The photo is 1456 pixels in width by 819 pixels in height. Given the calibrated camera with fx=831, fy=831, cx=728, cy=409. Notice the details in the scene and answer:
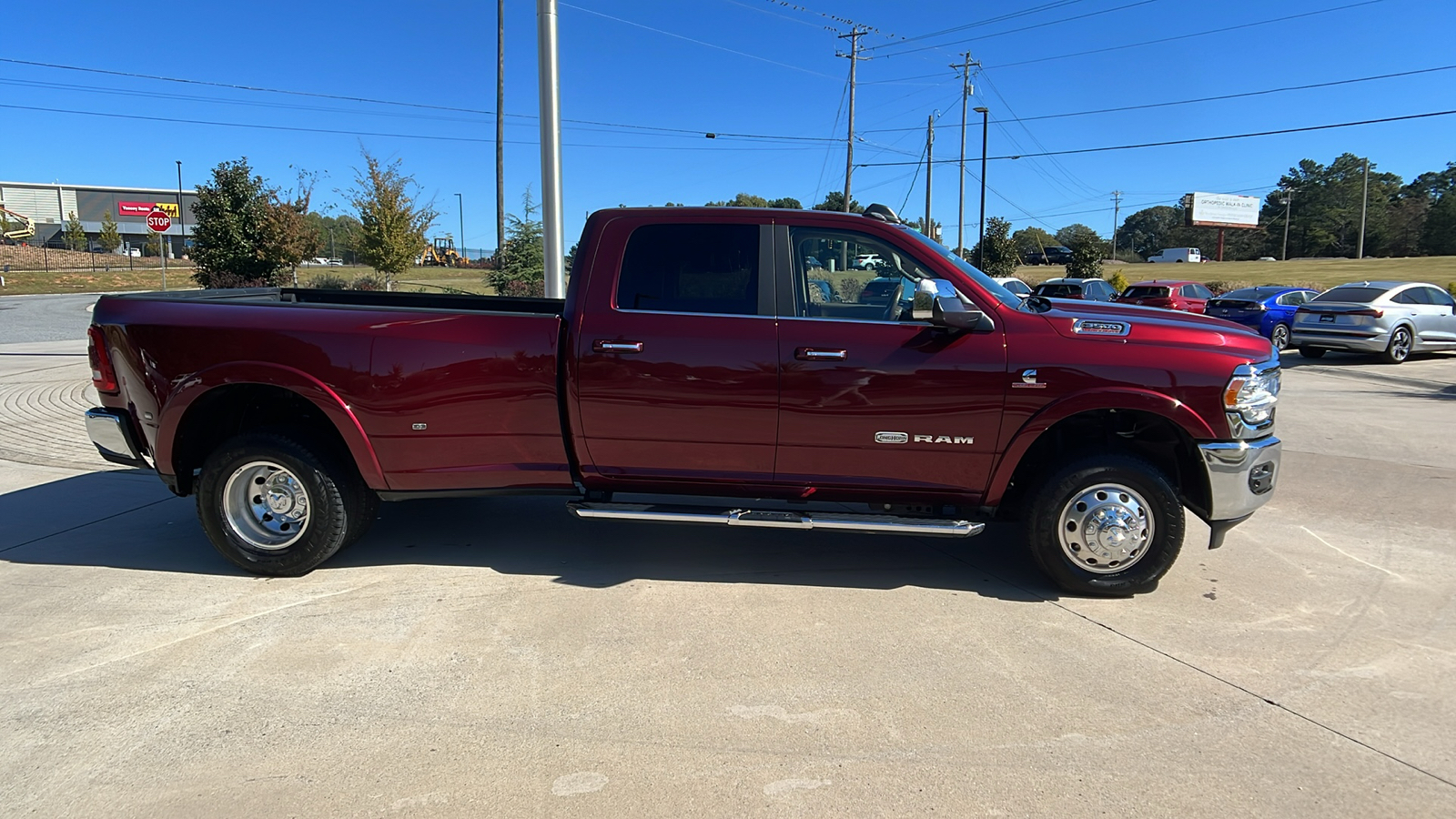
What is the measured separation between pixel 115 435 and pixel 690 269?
3.49 meters

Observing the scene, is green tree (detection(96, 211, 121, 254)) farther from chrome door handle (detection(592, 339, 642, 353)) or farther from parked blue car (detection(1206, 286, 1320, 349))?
chrome door handle (detection(592, 339, 642, 353))

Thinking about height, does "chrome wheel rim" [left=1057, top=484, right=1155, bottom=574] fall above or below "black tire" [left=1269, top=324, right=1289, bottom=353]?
below

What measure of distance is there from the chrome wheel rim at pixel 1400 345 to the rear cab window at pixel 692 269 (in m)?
17.2

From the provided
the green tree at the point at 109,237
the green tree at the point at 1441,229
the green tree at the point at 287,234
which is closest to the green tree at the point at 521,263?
the green tree at the point at 287,234

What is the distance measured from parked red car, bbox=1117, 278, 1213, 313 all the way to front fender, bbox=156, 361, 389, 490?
70.9ft

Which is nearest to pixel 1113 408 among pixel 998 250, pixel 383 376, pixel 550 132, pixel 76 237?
pixel 383 376

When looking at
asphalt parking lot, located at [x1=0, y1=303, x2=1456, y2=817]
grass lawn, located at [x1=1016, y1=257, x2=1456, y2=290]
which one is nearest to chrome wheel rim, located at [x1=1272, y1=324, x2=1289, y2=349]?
asphalt parking lot, located at [x1=0, y1=303, x2=1456, y2=817]

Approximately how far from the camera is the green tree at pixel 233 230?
19531 mm

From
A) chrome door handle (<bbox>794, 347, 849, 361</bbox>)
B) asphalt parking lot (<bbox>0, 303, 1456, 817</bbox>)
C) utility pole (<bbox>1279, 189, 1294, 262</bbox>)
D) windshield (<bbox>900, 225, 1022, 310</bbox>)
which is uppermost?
utility pole (<bbox>1279, 189, 1294, 262</bbox>)

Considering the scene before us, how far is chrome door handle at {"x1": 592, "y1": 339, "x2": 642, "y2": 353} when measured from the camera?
4426 millimetres

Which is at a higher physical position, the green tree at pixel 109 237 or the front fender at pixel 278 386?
the green tree at pixel 109 237

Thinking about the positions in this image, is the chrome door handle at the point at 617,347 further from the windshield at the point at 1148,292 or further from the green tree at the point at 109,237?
the green tree at the point at 109,237

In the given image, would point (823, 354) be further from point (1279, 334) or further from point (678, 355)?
point (1279, 334)

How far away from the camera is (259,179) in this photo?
20.4m
